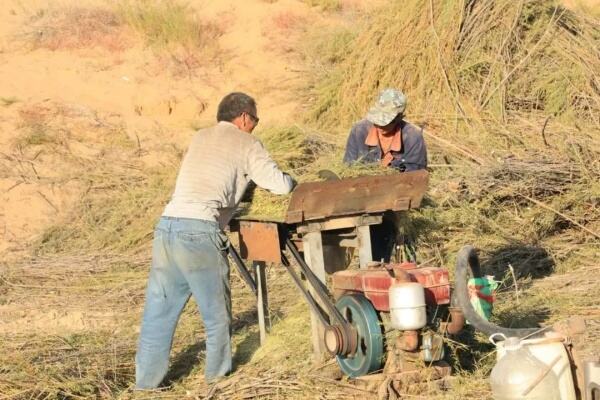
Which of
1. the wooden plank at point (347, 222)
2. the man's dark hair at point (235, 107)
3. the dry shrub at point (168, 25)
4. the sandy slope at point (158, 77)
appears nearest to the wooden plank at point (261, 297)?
the wooden plank at point (347, 222)

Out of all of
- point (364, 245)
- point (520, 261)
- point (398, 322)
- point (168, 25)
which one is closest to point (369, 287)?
point (398, 322)

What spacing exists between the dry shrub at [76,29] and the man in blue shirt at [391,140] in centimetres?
846

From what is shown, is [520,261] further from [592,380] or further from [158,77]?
[158,77]

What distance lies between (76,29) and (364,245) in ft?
32.9

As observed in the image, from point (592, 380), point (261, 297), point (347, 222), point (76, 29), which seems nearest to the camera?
point (592, 380)

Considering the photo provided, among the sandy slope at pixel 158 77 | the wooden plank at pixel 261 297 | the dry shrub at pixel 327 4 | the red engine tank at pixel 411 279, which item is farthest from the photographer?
the dry shrub at pixel 327 4

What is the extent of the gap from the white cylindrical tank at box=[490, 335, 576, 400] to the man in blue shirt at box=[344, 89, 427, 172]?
7.03 ft

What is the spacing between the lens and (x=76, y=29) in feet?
46.7

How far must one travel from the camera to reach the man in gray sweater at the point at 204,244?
534cm

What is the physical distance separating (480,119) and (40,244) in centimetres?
486

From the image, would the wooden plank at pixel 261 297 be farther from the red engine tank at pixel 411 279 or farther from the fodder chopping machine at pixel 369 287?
the red engine tank at pixel 411 279

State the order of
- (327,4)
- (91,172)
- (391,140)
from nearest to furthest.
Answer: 1. (391,140)
2. (91,172)
3. (327,4)

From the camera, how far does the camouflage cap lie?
6.15 m

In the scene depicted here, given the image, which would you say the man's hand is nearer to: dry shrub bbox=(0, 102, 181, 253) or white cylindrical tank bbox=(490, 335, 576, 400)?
white cylindrical tank bbox=(490, 335, 576, 400)
